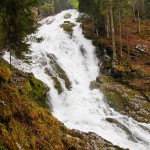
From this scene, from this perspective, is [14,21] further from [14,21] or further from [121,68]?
[121,68]

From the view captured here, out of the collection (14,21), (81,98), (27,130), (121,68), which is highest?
(14,21)

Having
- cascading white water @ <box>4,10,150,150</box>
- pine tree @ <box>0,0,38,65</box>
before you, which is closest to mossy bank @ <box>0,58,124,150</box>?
pine tree @ <box>0,0,38,65</box>

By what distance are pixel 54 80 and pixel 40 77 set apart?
1.27 meters

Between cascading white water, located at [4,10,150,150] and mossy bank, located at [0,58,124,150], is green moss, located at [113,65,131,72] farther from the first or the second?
mossy bank, located at [0,58,124,150]

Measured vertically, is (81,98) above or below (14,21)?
below

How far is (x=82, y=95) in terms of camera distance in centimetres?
2080

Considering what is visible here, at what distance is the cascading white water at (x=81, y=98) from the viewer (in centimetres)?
1557

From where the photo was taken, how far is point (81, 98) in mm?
20297

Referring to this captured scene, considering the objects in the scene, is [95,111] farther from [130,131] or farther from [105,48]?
[105,48]

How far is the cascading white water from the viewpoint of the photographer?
51.1ft

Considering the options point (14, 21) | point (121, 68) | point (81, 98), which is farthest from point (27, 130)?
point (121, 68)

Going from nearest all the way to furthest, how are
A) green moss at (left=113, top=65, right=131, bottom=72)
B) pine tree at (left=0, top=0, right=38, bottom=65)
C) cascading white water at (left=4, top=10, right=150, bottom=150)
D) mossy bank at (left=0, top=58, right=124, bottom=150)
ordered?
1. mossy bank at (left=0, top=58, right=124, bottom=150)
2. pine tree at (left=0, top=0, right=38, bottom=65)
3. cascading white water at (left=4, top=10, right=150, bottom=150)
4. green moss at (left=113, top=65, right=131, bottom=72)

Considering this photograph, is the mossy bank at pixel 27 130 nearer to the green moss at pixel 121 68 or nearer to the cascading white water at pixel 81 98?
the cascading white water at pixel 81 98

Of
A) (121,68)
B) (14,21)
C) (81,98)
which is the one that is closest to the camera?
(14,21)
